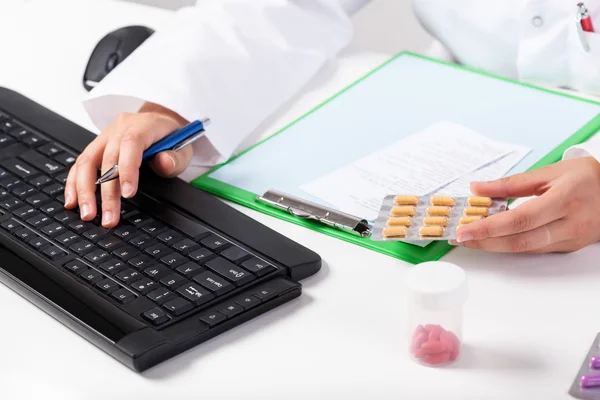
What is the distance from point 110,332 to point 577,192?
1.29ft

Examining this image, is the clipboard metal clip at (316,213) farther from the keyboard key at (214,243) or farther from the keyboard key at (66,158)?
the keyboard key at (66,158)

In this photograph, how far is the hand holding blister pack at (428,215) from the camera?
723mm

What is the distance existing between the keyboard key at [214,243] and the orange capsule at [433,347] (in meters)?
0.20

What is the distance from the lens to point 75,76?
114cm

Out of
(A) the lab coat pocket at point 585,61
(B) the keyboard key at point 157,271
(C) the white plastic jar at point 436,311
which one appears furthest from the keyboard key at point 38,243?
(A) the lab coat pocket at point 585,61

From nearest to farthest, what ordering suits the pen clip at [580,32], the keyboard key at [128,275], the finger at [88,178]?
the keyboard key at [128,275] < the finger at [88,178] < the pen clip at [580,32]

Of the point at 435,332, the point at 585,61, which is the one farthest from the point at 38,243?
the point at 585,61

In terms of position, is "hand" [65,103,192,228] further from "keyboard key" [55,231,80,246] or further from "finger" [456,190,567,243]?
"finger" [456,190,567,243]

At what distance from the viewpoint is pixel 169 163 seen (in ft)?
2.83

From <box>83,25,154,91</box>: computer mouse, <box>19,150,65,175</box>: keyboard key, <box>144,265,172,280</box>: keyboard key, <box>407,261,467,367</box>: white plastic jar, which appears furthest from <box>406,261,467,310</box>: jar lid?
<box>83,25,154,91</box>: computer mouse

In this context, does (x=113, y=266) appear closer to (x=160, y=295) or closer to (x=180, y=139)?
(x=160, y=295)

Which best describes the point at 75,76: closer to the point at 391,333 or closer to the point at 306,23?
the point at 306,23

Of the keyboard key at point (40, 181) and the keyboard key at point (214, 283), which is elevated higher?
the keyboard key at point (40, 181)

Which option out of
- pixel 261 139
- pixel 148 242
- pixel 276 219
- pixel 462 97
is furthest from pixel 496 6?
pixel 148 242
